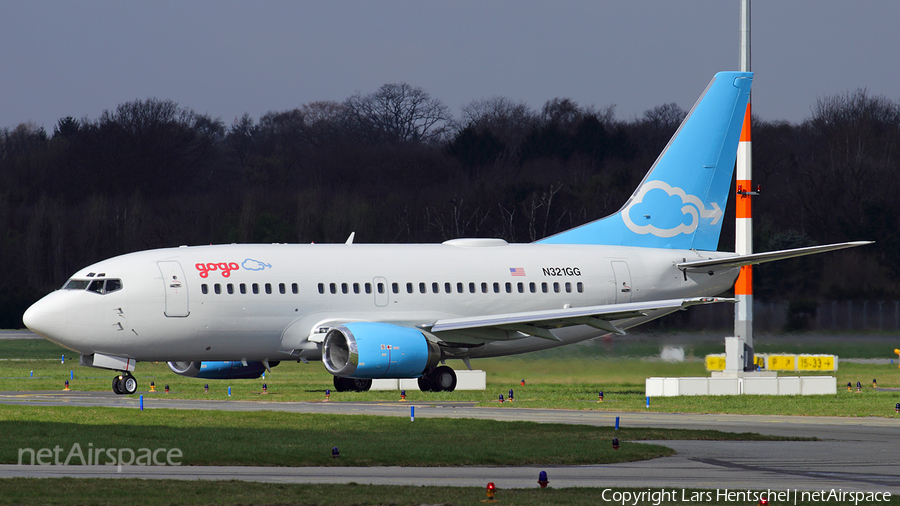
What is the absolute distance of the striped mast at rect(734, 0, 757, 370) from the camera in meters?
41.0

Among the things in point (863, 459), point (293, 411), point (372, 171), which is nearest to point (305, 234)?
point (372, 171)

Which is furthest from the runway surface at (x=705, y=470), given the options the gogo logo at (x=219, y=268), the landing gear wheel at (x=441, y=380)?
the gogo logo at (x=219, y=268)

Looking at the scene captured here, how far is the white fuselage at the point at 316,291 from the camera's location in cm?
3288

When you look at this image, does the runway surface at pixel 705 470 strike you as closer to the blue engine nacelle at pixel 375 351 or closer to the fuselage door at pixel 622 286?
the blue engine nacelle at pixel 375 351

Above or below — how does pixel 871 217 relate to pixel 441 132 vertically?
below

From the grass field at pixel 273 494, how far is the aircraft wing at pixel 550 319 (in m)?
17.5

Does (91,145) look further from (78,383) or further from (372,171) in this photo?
(78,383)

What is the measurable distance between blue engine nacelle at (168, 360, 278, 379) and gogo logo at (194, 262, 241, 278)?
433 cm

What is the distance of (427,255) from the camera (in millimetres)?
37031

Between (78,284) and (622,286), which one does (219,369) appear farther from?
(622,286)

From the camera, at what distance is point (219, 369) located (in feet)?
122

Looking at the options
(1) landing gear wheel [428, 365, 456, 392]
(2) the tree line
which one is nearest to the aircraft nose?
(1) landing gear wheel [428, 365, 456, 392]

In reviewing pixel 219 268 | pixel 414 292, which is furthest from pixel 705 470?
pixel 219 268

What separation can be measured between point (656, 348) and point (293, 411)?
15.3 metres
